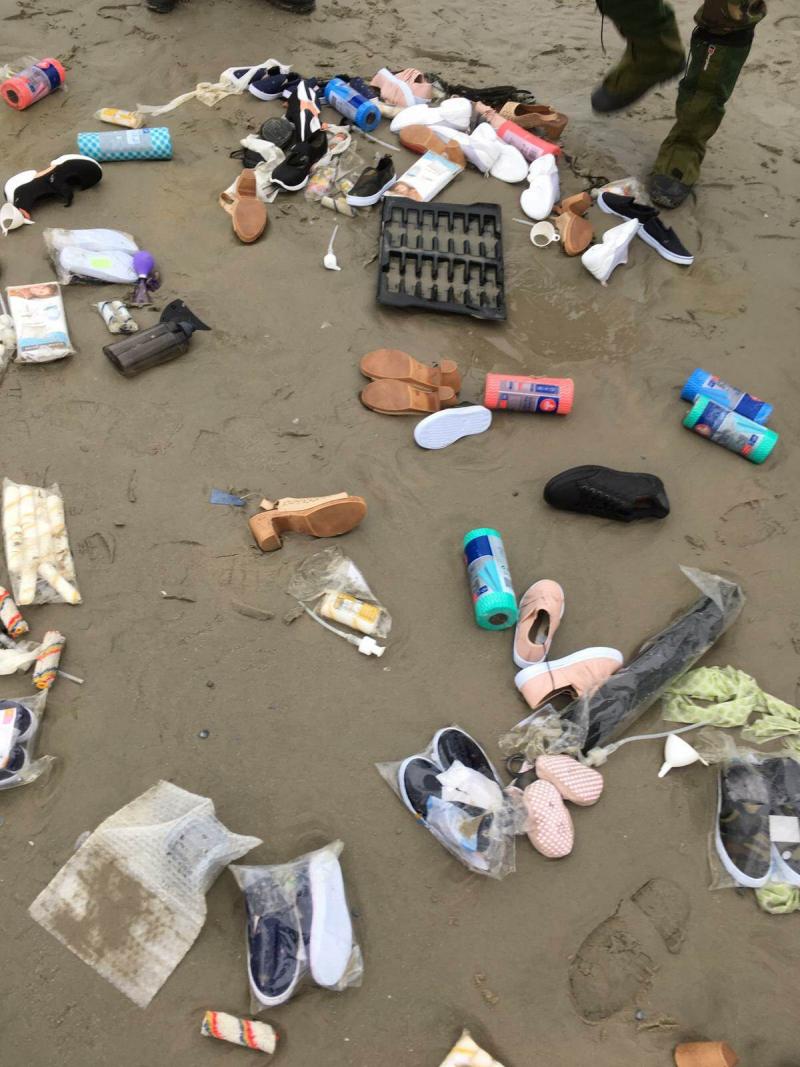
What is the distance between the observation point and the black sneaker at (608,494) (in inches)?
124

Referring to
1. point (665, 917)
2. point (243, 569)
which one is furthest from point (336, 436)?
point (665, 917)

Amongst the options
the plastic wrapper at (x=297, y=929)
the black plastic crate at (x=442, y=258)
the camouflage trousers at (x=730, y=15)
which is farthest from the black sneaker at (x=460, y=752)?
the camouflage trousers at (x=730, y=15)

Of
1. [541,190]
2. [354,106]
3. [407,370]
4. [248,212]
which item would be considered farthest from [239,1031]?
[354,106]

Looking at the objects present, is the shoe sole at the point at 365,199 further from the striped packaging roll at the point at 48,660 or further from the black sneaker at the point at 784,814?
the black sneaker at the point at 784,814

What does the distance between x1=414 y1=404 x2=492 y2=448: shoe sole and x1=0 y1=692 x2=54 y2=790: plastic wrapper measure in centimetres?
193

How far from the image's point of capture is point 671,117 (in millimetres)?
5289

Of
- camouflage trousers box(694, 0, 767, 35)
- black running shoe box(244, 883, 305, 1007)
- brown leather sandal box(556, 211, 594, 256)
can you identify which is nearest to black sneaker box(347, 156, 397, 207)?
brown leather sandal box(556, 211, 594, 256)

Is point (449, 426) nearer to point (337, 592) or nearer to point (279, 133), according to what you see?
point (337, 592)

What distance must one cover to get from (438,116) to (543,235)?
1271 mm

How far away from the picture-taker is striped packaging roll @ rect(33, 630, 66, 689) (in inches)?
102

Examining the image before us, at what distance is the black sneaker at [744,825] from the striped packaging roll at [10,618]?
2593 millimetres

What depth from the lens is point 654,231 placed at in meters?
4.28

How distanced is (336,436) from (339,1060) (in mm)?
2401

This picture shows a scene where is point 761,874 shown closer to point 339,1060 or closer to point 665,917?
point 665,917
